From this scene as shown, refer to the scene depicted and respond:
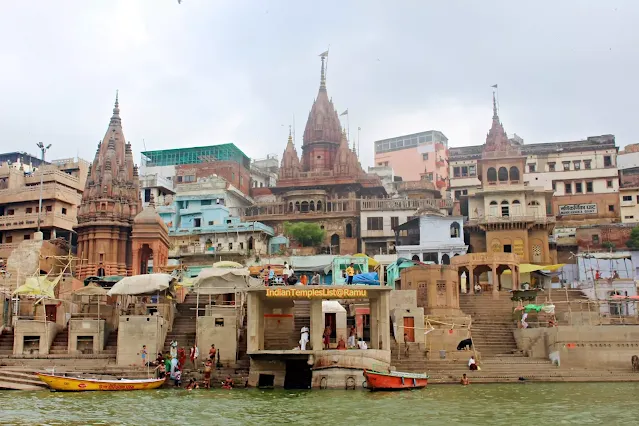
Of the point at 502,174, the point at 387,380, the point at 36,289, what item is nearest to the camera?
the point at 387,380

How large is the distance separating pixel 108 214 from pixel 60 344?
41.7ft

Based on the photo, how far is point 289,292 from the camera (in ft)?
84.5

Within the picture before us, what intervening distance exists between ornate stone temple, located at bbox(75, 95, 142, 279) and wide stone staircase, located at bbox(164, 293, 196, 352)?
825 cm

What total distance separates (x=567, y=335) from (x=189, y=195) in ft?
125

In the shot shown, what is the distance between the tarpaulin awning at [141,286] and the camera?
97.5 feet

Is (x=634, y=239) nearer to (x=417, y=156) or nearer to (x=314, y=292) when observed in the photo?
(x=417, y=156)

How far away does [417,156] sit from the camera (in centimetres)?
8000

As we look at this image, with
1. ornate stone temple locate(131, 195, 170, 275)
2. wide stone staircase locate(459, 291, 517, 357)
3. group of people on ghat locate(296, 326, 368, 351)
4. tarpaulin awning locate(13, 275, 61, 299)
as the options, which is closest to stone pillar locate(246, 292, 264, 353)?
group of people on ghat locate(296, 326, 368, 351)

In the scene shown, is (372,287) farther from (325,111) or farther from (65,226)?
(325,111)

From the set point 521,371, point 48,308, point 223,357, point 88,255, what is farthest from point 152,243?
point 521,371

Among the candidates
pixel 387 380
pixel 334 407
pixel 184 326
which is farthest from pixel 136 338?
pixel 334 407

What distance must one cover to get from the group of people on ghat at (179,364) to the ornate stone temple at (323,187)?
29519 mm

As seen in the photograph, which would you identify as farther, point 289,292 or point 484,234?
point 484,234

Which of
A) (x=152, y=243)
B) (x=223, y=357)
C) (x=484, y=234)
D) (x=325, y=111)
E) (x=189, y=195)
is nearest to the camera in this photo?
(x=223, y=357)
